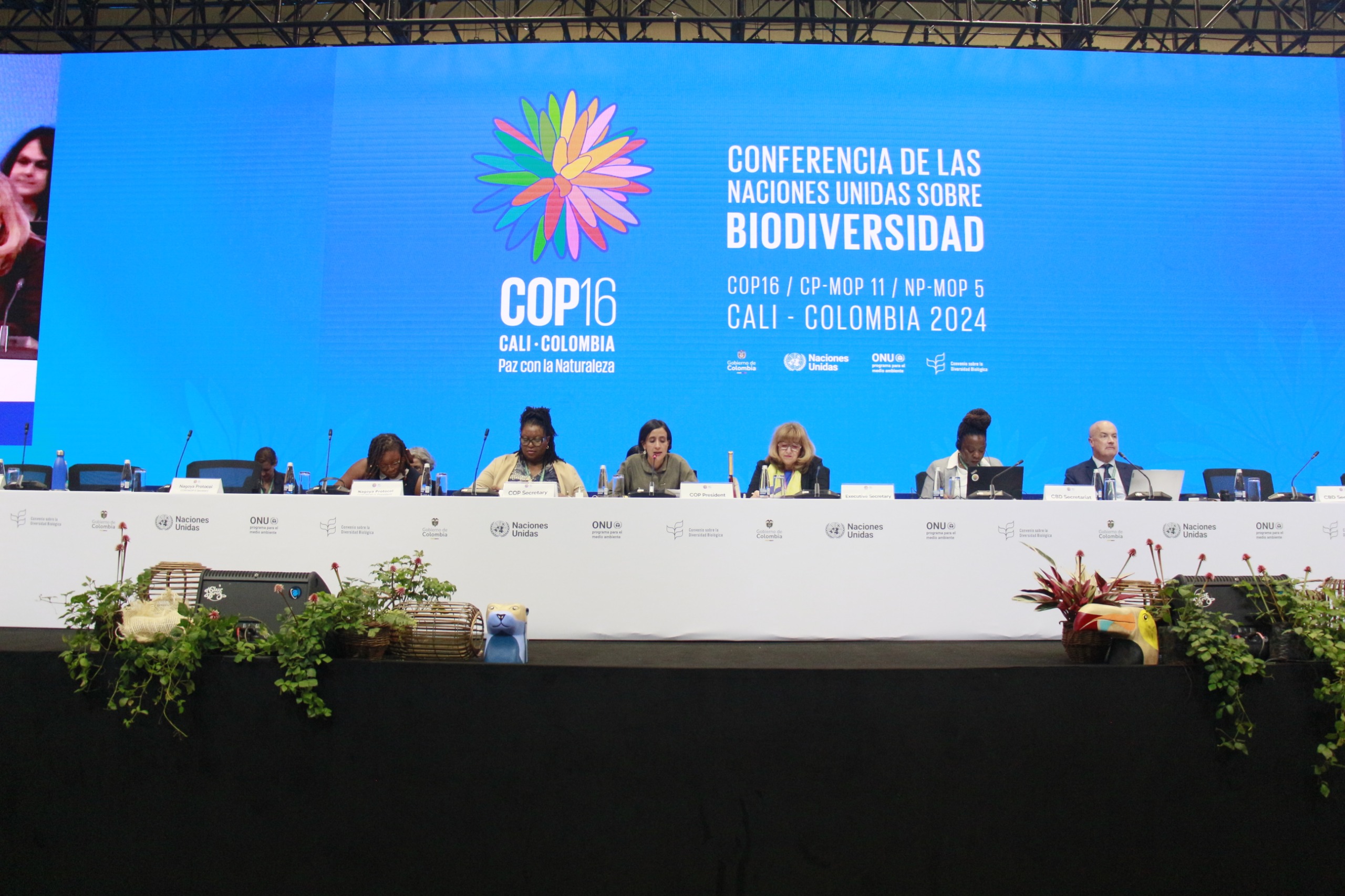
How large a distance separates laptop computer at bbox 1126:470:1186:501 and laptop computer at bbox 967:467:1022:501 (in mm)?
557

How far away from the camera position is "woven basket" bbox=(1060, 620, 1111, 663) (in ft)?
5.47

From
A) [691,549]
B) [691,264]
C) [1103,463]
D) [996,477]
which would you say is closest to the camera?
[691,549]

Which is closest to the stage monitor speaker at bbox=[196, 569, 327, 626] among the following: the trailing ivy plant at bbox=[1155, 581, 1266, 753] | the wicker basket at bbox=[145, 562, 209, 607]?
the wicker basket at bbox=[145, 562, 209, 607]

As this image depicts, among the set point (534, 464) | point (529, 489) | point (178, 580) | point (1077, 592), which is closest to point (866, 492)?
point (529, 489)

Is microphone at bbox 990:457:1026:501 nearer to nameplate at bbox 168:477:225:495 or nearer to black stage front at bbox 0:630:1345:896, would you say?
black stage front at bbox 0:630:1345:896

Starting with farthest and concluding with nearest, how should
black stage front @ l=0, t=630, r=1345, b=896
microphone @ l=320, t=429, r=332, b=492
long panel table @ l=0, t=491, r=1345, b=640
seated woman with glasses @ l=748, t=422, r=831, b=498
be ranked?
microphone @ l=320, t=429, r=332, b=492
seated woman with glasses @ l=748, t=422, r=831, b=498
long panel table @ l=0, t=491, r=1345, b=640
black stage front @ l=0, t=630, r=1345, b=896

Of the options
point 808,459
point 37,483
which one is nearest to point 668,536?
point 808,459

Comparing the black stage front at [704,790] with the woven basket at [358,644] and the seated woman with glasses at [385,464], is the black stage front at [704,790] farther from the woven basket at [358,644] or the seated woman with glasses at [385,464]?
the seated woman with glasses at [385,464]

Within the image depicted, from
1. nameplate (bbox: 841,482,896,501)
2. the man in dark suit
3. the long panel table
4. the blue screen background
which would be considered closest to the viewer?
the long panel table

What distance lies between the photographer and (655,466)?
14.8ft

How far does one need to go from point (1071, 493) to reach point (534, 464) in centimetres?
246

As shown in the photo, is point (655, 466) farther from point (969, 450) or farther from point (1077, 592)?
point (1077, 592)

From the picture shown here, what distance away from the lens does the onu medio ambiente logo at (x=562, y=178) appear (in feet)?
18.2

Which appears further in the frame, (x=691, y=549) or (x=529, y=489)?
(x=529, y=489)
